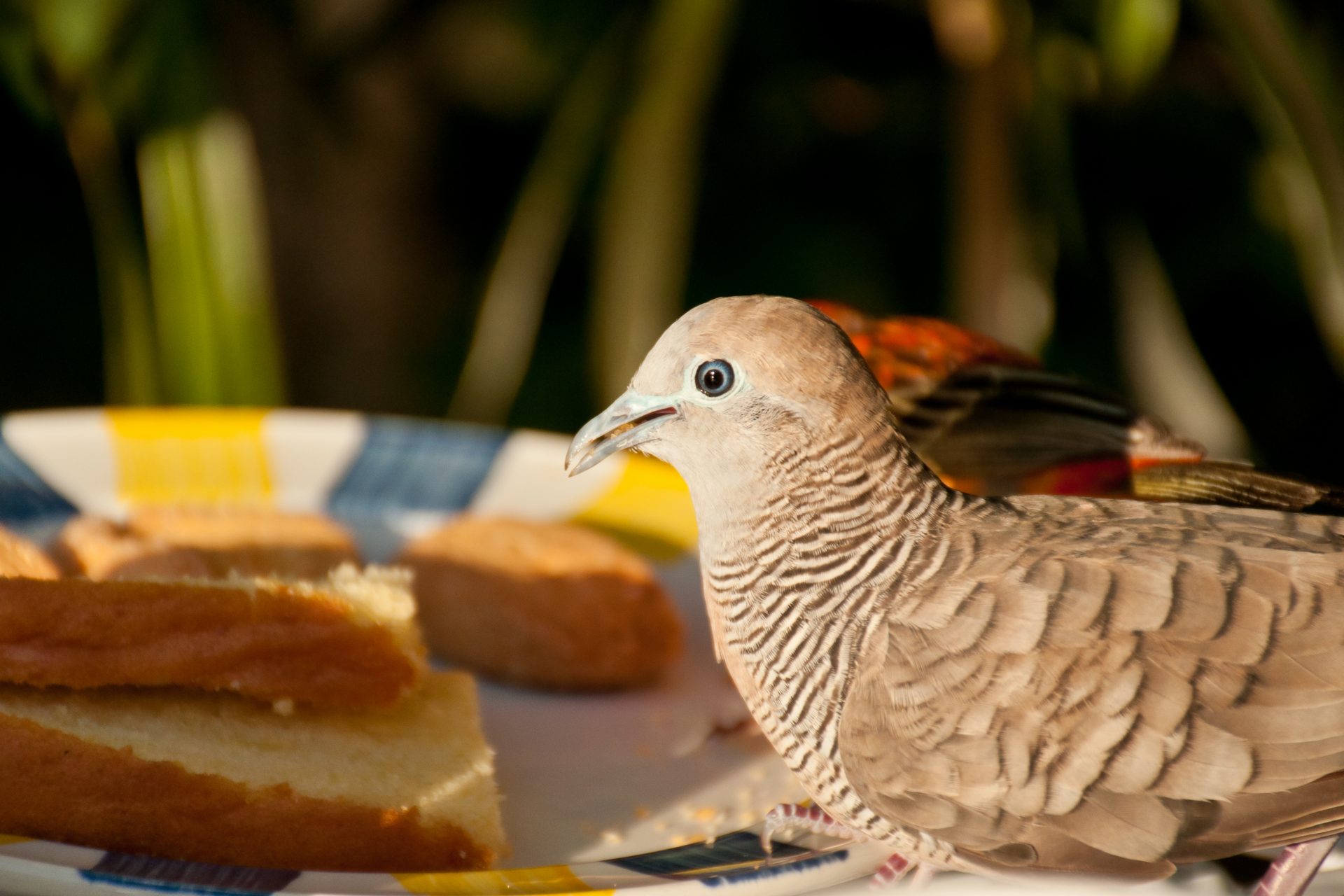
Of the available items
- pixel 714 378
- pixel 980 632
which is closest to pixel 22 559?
pixel 714 378

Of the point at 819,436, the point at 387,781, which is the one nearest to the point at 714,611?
the point at 819,436

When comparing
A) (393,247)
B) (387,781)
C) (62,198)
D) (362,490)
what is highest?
(62,198)

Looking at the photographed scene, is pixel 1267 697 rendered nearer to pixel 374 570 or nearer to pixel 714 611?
pixel 714 611

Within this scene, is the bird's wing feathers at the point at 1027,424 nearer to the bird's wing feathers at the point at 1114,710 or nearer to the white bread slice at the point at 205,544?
the bird's wing feathers at the point at 1114,710

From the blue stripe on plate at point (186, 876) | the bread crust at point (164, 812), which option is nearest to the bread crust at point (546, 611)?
the bread crust at point (164, 812)

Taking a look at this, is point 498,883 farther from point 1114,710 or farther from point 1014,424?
point 1014,424

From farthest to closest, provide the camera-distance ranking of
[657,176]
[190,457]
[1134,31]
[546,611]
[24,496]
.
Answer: [657,176] < [1134,31] < [190,457] < [24,496] < [546,611]
